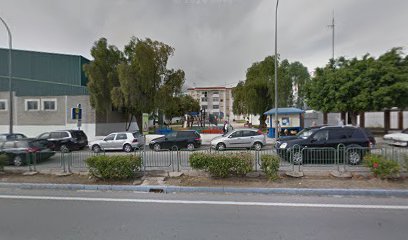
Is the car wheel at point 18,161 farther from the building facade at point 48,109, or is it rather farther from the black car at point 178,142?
the building facade at point 48,109

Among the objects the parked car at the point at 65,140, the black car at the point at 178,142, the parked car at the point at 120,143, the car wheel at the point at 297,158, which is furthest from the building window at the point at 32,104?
the car wheel at the point at 297,158

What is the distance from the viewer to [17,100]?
23.5 m

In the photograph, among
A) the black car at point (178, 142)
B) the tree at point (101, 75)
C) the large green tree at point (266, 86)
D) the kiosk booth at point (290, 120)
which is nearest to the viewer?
the black car at point (178, 142)

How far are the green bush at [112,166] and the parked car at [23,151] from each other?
13.2 ft

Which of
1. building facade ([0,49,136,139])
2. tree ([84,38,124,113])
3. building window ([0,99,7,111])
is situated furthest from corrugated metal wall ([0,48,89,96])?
tree ([84,38,124,113])

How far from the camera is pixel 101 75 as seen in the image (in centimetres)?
2177

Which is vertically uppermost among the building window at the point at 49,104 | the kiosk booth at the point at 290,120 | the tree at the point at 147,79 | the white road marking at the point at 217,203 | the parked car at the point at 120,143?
the tree at the point at 147,79

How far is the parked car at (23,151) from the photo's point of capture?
9.83m

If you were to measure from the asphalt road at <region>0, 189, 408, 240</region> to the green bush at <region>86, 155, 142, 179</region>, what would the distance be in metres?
1.02

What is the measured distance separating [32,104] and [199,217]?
26.3m

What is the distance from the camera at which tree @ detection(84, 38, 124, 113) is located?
2139 centimetres

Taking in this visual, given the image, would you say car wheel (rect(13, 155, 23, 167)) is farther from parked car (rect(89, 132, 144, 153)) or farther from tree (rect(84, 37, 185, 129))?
tree (rect(84, 37, 185, 129))

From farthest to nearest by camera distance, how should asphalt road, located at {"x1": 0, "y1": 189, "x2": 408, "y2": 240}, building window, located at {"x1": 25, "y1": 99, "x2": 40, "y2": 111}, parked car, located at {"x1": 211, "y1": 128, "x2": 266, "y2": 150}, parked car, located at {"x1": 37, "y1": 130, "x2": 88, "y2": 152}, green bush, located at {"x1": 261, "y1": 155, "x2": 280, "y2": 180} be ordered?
building window, located at {"x1": 25, "y1": 99, "x2": 40, "y2": 111}, parked car, located at {"x1": 37, "y1": 130, "x2": 88, "y2": 152}, parked car, located at {"x1": 211, "y1": 128, "x2": 266, "y2": 150}, green bush, located at {"x1": 261, "y1": 155, "x2": 280, "y2": 180}, asphalt road, located at {"x1": 0, "y1": 189, "x2": 408, "y2": 240}

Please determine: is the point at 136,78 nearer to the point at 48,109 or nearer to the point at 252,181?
the point at 48,109
